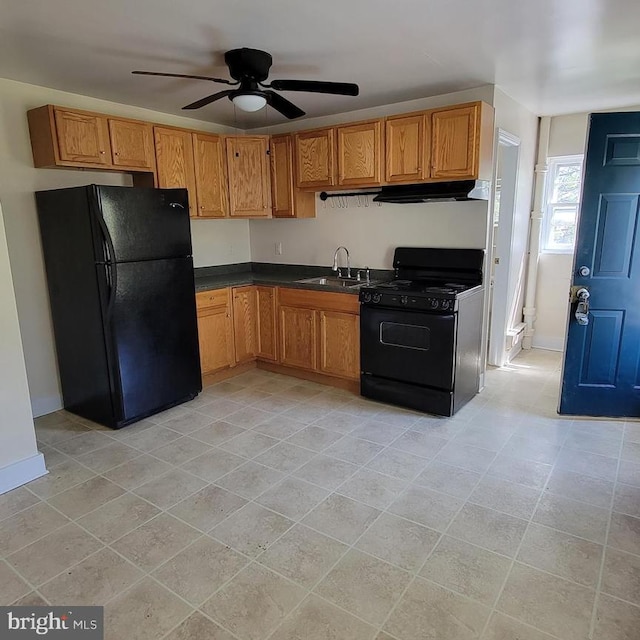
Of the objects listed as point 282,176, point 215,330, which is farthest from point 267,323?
point 282,176

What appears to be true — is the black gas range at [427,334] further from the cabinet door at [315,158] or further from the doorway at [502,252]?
the cabinet door at [315,158]

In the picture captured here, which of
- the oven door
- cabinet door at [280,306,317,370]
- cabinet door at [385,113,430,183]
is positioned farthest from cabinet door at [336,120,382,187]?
cabinet door at [280,306,317,370]

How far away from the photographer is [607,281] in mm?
3277

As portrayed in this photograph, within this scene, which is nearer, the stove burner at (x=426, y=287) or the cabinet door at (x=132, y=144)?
the stove burner at (x=426, y=287)

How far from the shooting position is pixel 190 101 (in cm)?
384

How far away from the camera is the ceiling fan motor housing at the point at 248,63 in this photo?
267cm

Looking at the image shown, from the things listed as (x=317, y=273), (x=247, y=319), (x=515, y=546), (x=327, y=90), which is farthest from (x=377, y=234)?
(x=515, y=546)

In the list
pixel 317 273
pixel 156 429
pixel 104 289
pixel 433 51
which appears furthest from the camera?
pixel 317 273

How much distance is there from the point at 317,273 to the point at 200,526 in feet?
9.73

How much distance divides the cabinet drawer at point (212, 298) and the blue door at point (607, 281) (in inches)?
112

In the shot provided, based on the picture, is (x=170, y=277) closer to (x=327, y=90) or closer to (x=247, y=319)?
(x=247, y=319)

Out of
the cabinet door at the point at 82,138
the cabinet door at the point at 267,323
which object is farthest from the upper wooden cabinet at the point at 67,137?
the cabinet door at the point at 267,323

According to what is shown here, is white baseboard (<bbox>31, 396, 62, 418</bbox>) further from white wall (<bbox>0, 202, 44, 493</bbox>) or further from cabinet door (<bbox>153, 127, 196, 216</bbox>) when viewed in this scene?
cabinet door (<bbox>153, 127, 196, 216</bbox>)

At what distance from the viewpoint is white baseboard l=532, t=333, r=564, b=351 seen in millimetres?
A: 5180
